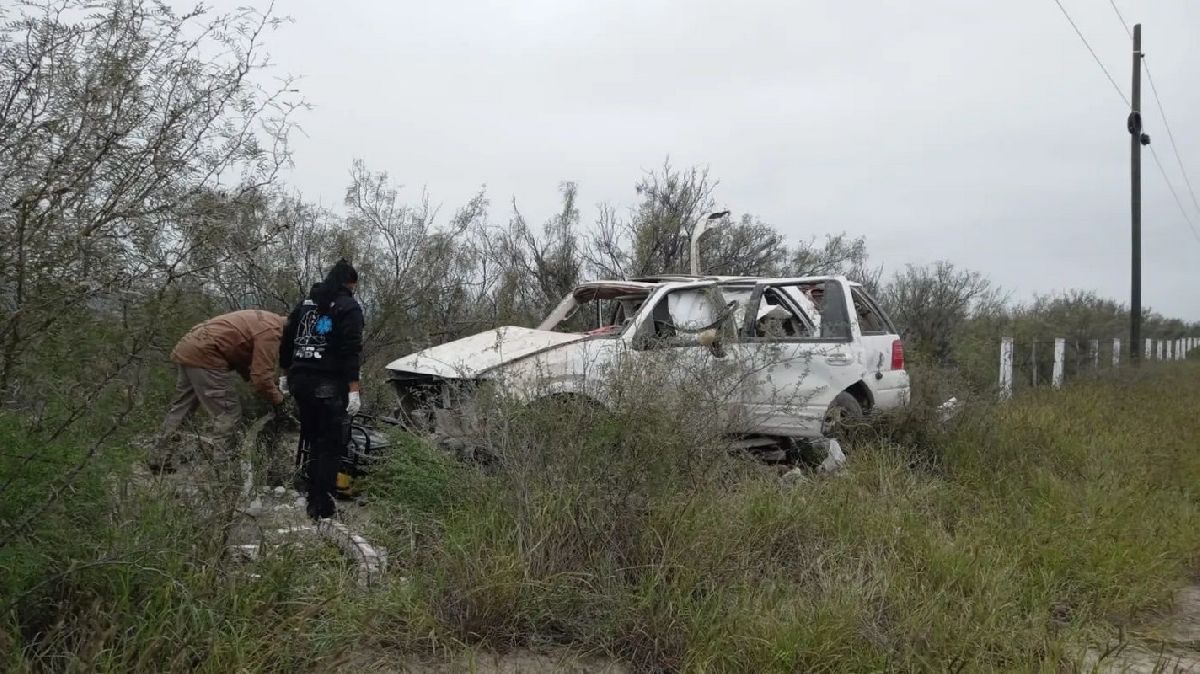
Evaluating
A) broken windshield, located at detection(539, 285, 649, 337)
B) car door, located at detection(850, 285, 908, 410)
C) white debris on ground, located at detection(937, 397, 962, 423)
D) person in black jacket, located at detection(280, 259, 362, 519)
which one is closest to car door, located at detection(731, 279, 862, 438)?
car door, located at detection(850, 285, 908, 410)

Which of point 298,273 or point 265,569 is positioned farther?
point 298,273

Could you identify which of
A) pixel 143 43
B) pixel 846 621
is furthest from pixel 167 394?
pixel 846 621

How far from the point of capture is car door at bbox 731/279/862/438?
19.5ft

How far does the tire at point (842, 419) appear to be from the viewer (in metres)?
6.78

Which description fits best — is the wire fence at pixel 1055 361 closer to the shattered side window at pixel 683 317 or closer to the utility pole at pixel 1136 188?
the utility pole at pixel 1136 188

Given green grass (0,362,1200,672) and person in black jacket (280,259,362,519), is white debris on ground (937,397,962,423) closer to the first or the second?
green grass (0,362,1200,672)

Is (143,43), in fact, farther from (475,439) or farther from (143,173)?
(475,439)

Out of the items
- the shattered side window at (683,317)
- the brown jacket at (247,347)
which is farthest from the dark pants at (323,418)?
the shattered side window at (683,317)

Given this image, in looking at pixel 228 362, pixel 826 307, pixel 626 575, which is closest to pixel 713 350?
pixel 626 575

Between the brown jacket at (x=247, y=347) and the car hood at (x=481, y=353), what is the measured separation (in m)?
0.83

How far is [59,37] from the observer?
340 centimetres

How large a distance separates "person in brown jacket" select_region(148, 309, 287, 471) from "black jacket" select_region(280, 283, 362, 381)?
0.47 m

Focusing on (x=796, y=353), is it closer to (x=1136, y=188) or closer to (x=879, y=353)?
(x=879, y=353)

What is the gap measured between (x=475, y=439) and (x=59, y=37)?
258 cm
